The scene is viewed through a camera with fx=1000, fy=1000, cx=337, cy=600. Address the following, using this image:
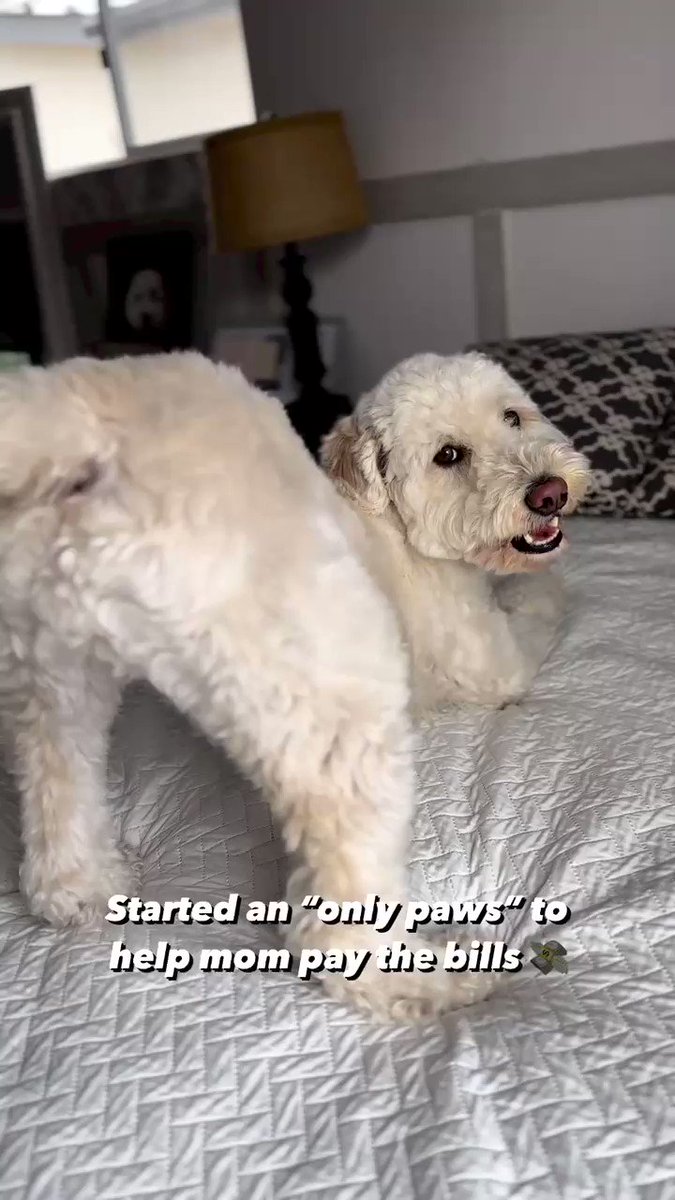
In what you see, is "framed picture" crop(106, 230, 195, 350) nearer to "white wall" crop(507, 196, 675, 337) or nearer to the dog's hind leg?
"white wall" crop(507, 196, 675, 337)

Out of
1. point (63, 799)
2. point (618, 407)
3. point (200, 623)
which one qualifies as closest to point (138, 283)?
point (618, 407)

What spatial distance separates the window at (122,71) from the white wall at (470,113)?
0.33m

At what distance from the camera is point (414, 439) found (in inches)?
57.8

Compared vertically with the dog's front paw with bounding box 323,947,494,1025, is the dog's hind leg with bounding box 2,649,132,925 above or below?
above

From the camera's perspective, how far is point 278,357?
3188mm

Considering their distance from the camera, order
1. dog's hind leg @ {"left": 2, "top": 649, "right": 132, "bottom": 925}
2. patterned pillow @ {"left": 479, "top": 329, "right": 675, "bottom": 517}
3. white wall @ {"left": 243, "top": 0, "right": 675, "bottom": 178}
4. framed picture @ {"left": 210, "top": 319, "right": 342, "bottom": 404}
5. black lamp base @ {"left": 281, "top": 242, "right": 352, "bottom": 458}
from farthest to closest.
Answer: framed picture @ {"left": 210, "top": 319, "right": 342, "bottom": 404} → black lamp base @ {"left": 281, "top": 242, "right": 352, "bottom": 458} → white wall @ {"left": 243, "top": 0, "right": 675, "bottom": 178} → patterned pillow @ {"left": 479, "top": 329, "right": 675, "bottom": 517} → dog's hind leg @ {"left": 2, "top": 649, "right": 132, "bottom": 925}

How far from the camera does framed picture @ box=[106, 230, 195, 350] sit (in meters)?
3.53

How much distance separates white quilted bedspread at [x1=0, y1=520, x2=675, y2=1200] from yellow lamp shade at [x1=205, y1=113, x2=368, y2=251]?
5.86 ft

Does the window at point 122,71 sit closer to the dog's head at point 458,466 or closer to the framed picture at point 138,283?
the framed picture at point 138,283

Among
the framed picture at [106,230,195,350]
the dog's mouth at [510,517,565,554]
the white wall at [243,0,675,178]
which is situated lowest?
the dog's mouth at [510,517,565,554]

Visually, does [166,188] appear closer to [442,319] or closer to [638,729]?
[442,319]

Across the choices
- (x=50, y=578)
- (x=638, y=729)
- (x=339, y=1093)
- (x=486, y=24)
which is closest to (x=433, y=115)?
(x=486, y=24)

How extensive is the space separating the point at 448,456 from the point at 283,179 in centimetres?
148

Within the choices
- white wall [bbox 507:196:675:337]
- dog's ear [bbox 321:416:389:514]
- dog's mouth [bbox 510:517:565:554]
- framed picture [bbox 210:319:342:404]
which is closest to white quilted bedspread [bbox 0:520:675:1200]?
dog's mouth [bbox 510:517:565:554]
